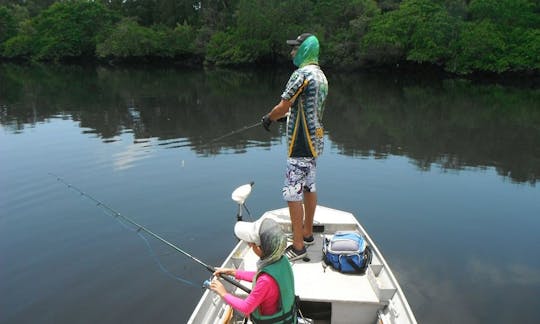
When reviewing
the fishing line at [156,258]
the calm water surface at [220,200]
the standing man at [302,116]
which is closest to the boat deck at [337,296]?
the standing man at [302,116]

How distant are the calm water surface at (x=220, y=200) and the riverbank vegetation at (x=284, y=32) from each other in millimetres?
17321

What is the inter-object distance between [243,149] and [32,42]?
2389 inches

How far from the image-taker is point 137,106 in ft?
84.8

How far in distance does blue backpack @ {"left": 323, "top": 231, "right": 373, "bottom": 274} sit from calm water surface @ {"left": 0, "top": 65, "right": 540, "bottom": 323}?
1.65 meters

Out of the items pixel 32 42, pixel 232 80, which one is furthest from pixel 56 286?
pixel 32 42

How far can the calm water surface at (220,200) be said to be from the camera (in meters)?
7.05

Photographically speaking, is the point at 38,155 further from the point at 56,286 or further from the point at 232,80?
the point at 232,80

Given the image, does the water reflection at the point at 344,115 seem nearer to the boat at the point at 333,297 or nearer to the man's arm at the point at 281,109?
the boat at the point at 333,297

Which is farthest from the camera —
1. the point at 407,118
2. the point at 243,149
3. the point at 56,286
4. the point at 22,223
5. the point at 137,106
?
the point at 137,106

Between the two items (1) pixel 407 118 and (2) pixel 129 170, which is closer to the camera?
(2) pixel 129 170

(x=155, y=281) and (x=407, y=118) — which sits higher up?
(x=407, y=118)

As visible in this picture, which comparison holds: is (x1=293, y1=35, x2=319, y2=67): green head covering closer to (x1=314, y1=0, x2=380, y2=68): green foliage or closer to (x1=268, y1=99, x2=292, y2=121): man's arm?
(x1=268, y1=99, x2=292, y2=121): man's arm

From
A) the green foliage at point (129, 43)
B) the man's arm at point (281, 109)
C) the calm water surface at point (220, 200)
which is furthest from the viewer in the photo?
the green foliage at point (129, 43)

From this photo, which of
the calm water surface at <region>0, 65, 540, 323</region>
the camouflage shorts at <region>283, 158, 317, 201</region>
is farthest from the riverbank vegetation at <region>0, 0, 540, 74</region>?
the camouflage shorts at <region>283, 158, 317, 201</region>
